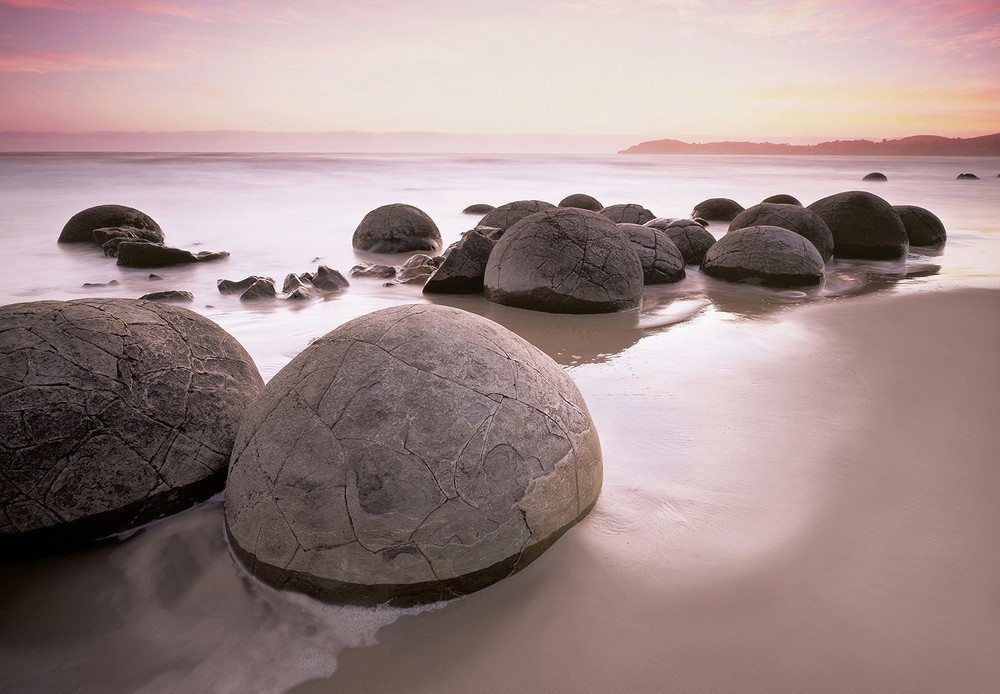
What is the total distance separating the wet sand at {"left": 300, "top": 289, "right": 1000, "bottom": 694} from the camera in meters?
2.02

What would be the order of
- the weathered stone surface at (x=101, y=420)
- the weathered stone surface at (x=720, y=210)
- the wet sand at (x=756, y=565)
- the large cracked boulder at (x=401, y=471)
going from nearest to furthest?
the wet sand at (x=756, y=565)
the large cracked boulder at (x=401, y=471)
the weathered stone surface at (x=101, y=420)
the weathered stone surface at (x=720, y=210)

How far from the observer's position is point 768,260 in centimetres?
800

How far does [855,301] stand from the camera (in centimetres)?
723

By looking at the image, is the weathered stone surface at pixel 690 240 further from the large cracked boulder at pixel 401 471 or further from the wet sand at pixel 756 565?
the large cracked boulder at pixel 401 471

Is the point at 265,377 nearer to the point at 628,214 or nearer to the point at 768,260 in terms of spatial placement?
the point at 768,260

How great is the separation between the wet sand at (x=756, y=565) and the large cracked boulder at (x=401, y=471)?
0.19 m

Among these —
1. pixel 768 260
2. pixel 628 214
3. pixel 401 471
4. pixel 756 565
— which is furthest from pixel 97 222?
pixel 756 565

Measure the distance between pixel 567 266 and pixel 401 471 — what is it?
4.59 m

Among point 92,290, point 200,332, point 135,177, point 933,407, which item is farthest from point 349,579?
point 135,177

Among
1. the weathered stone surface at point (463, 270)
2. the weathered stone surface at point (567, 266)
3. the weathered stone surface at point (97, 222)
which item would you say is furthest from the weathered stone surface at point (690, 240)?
the weathered stone surface at point (97, 222)

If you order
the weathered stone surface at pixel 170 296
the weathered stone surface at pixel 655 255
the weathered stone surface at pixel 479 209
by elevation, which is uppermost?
the weathered stone surface at pixel 655 255

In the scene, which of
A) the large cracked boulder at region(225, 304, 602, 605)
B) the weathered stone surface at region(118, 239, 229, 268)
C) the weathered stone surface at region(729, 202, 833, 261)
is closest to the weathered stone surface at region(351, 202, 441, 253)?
the weathered stone surface at region(118, 239, 229, 268)

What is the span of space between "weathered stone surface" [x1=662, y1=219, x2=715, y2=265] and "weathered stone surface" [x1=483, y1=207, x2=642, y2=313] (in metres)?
2.77

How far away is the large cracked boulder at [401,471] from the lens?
2.17m
